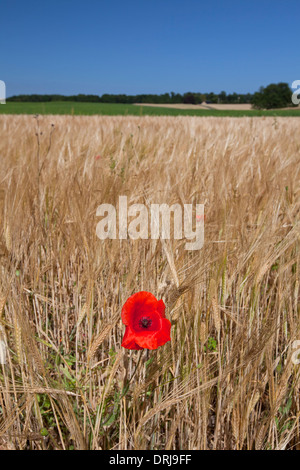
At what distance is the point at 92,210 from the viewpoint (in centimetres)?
97

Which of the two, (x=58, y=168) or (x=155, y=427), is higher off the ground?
(x=58, y=168)

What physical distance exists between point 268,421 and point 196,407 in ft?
0.36

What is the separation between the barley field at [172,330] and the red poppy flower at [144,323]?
33 mm

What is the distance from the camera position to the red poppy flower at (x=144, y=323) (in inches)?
18.8

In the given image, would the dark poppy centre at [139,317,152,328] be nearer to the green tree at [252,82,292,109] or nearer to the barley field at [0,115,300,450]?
the barley field at [0,115,300,450]

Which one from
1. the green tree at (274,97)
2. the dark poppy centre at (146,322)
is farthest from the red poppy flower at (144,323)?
the green tree at (274,97)

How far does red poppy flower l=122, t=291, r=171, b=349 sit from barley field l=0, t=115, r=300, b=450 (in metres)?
0.03

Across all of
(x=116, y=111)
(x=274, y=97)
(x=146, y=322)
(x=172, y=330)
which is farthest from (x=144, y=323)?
(x=274, y=97)

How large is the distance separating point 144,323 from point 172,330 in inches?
6.1

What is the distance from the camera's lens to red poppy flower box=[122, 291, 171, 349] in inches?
18.8

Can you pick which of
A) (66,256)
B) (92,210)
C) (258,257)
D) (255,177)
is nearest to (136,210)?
(92,210)

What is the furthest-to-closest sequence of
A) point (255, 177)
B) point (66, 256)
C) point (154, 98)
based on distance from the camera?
point (154, 98), point (255, 177), point (66, 256)

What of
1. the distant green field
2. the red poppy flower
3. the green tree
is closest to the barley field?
the red poppy flower
